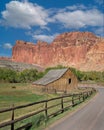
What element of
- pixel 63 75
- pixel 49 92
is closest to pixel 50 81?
pixel 63 75

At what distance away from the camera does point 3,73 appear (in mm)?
102938

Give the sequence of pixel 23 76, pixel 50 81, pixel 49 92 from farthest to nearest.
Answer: pixel 23 76 < pixel 50 81 < pixel 49 92

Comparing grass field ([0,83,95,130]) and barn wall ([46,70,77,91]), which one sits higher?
barn wall ([46,70,77,91])

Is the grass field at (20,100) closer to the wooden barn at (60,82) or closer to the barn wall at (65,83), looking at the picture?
the wooden barn at (60,82)

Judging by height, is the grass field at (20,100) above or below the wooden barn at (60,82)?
below

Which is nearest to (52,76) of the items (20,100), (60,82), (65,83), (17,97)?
(65,83)

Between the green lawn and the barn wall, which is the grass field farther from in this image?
the barn wall

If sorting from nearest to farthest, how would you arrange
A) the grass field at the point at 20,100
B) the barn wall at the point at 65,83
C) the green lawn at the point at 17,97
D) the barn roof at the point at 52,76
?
the grass field at the point at 20,100, the green lawn at the point at 17,97, the barn wall at the point at 65,83, the barn roof at the point at 52,76

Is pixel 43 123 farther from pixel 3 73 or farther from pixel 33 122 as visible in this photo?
pixel 3 73

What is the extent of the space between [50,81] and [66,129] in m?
46.9

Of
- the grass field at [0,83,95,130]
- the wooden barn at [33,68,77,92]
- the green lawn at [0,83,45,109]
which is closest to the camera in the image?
the grass field at [0,83,95,130]

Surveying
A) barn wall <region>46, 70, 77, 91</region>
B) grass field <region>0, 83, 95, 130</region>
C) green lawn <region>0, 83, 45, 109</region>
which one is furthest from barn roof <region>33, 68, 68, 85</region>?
grass field <region>0, 83, 95, 130</region>

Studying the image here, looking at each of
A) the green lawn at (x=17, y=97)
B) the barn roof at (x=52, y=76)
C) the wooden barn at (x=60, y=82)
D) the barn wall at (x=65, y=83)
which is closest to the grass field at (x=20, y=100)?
the green lawn at (x=17, y=97)

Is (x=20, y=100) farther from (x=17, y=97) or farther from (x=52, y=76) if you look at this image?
(x=52, y=76)
